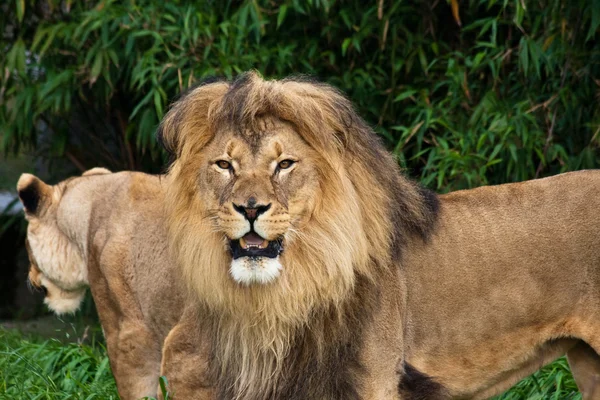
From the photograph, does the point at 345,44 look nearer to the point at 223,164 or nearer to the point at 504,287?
the point at 504,287

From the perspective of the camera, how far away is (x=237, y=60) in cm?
594

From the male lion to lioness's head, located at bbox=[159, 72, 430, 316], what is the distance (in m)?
0.67

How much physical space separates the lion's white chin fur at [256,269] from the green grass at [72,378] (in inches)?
63.9

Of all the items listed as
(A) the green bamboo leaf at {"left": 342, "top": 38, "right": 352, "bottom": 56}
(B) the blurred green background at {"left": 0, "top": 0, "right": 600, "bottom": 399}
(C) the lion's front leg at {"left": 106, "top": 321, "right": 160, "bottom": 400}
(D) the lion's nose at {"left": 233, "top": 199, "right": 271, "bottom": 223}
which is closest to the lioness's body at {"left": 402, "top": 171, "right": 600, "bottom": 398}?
(D) the lion's nose at {"left": 233, "top": 199, "right": 271, "bottom": 223}

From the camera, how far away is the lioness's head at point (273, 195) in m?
3.20

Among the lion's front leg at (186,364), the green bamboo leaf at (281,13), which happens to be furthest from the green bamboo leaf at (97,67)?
the lion's front leg at (186,364)

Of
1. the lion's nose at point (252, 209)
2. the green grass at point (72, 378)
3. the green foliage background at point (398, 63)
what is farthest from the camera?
the green foliage background at point (398, 63)

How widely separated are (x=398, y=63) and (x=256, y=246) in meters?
3.09

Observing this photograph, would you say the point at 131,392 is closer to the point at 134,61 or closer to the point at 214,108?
the point at 214,108

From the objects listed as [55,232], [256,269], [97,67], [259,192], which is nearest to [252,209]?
[259,192]

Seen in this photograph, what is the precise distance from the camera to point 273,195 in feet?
10.4

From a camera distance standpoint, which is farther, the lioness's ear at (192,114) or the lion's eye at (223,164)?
the lioness's ear at (192,114)

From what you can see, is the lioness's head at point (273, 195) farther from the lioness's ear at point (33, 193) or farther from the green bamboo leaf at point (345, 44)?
the green bamboo leaf at point (345, 44)

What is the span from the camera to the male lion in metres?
4.08
